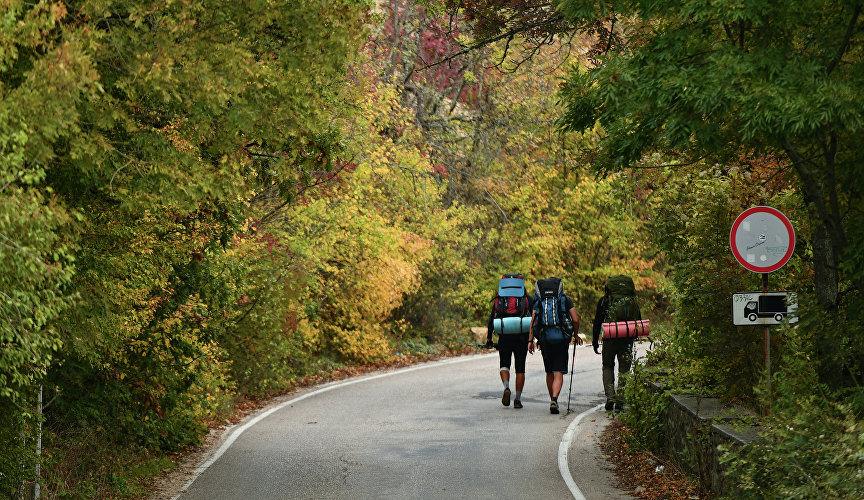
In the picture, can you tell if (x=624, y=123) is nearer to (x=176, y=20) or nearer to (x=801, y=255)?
(x=801, y=255)

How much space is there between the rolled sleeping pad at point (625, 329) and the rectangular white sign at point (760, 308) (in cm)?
515

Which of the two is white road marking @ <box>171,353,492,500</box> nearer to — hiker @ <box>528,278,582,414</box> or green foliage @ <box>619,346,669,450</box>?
hiker @ <box>528,278,582,414</box>

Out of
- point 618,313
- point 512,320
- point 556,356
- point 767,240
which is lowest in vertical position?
point 556,356

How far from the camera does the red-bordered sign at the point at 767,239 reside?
909cm

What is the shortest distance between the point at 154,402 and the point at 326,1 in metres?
5.53

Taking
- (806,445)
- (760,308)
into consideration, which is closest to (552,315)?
(760,308)

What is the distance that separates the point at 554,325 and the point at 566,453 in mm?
3118

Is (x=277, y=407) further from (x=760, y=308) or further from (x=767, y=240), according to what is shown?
(x=767, y=240)

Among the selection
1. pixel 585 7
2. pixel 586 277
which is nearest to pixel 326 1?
pixel 585 7

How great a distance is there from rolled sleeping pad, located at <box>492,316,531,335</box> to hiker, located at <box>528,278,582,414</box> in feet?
0.86

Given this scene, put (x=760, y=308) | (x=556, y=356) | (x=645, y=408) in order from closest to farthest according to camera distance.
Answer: (x=760, y=308), (x=645, y=408), (x=556, y=356)

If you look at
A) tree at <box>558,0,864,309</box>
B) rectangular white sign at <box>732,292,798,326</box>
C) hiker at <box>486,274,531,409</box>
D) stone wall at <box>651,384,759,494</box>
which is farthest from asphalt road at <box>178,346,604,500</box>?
tree at <box>558,0,864,309</box>

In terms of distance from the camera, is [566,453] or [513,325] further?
[513,325]

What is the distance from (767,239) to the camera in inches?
358
